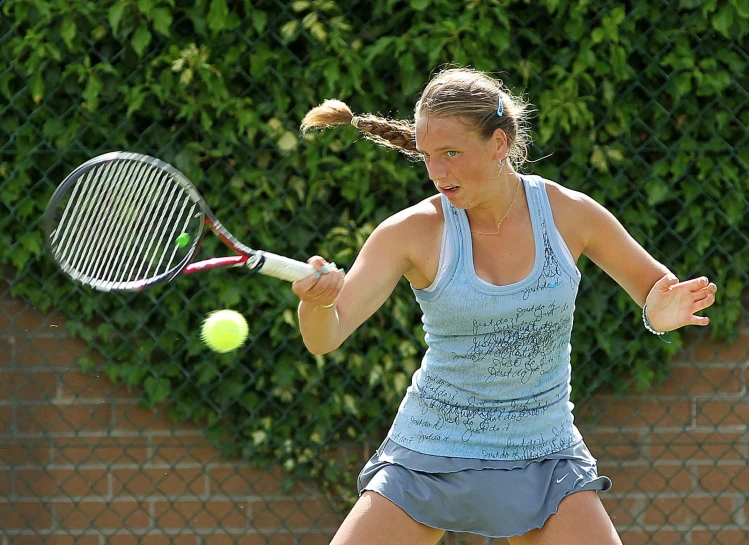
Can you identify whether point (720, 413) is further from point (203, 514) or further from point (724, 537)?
point (203, 514)

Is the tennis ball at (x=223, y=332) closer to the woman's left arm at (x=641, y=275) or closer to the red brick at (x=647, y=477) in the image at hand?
the woman's left arm at (x=641, y=275)

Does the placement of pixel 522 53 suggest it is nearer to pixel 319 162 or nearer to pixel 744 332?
pixel 319 162

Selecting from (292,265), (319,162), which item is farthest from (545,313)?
(319,162)

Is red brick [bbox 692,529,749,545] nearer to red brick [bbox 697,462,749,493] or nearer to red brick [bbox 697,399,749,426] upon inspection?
red brick [bbox 697,462,749,493]

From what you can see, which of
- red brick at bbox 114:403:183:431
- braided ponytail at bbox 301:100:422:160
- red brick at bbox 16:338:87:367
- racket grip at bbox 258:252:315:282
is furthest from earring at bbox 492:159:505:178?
red brick at bbox 16:338:87:367

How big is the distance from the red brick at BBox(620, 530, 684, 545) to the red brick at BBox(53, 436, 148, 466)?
1676 millimetres

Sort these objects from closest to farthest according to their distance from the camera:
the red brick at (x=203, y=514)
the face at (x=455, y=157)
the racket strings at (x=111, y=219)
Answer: the face at (x=455, y=157)
the racket strings at (x=111, y=219)
the red brick at (x=203, y=514)

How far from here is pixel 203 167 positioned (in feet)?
11.5

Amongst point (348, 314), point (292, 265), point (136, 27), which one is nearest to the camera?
point (292, 265)

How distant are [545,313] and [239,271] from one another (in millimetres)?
1428

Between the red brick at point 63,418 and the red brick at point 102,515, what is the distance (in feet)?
→ 0.85

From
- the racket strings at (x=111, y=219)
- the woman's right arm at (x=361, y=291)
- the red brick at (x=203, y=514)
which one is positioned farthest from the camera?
the red brick at (x=203, y=514)

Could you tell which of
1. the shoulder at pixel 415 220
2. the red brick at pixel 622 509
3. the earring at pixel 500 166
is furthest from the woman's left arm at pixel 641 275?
the red brick at pixel 622 509

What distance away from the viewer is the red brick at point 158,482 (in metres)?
3.51
